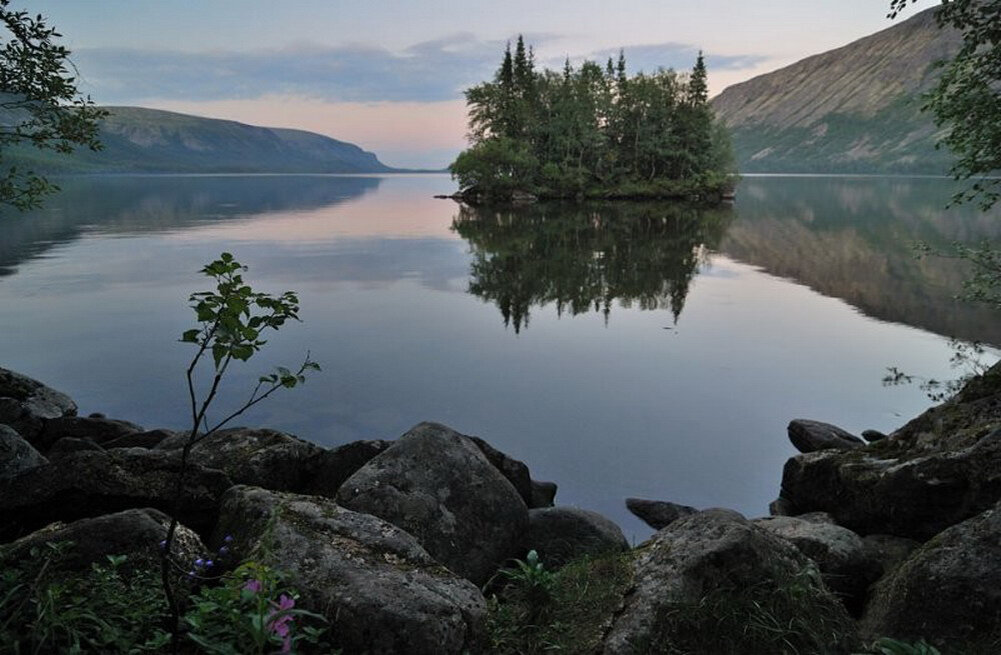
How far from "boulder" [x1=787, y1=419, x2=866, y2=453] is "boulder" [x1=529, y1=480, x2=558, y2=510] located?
652 centimetres

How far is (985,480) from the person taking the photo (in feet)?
26.8

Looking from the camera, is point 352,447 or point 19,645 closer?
point 19,645

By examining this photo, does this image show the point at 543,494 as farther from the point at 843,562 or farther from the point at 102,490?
the point at 102,490

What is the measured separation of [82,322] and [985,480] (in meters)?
31.4

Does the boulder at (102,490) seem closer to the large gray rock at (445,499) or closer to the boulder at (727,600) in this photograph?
the large gray rock at (445,499)

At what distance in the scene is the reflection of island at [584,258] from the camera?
112 feet

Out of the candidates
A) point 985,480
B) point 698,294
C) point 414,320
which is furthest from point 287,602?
point 698,294

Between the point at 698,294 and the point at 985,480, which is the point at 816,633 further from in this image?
the point at 698,294

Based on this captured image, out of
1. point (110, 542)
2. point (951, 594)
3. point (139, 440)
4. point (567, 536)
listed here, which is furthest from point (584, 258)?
point (110, 542)

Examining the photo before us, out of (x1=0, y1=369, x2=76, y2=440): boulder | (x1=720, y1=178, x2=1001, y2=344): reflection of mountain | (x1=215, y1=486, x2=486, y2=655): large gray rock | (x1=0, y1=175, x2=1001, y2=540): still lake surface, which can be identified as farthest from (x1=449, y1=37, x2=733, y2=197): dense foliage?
(x1=215, y1=486, x2=486, y2=655): large gray rock

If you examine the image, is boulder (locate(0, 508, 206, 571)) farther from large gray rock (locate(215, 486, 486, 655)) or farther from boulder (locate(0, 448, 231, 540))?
boulder (locate(0, 448, 231, 540))

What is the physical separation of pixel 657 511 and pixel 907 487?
452cm

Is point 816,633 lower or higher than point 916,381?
higher

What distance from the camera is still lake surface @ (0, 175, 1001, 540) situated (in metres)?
16.1
